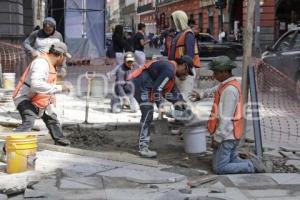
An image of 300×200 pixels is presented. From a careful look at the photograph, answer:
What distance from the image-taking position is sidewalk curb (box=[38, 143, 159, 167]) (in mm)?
7480

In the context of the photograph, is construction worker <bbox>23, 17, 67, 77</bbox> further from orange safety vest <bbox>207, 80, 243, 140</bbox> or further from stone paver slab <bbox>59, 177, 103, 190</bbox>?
stone paver slab <bbox>59, 177, 103, 190</bbox>

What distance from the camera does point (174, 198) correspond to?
19.8 ft

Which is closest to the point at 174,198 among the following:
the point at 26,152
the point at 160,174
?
the point at 160,174

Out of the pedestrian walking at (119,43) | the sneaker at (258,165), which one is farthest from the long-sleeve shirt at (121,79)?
the sneaker at (258,165)

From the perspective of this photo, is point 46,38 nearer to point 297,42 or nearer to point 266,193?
point 266,193

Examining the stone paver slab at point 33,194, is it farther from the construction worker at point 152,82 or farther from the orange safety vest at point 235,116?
the orange safety vest at point 235,116

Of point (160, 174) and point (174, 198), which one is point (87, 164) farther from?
point (174, 198)

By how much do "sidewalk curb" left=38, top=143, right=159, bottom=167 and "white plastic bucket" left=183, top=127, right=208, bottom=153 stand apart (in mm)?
829

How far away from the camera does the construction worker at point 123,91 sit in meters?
11.7

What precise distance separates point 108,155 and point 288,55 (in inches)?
290

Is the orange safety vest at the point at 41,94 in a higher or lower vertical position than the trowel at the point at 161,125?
higher

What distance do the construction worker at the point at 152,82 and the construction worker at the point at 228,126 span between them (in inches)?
21.1

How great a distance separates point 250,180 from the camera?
6871 mm

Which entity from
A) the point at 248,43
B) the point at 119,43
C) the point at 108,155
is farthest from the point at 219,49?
the point at 108,155
